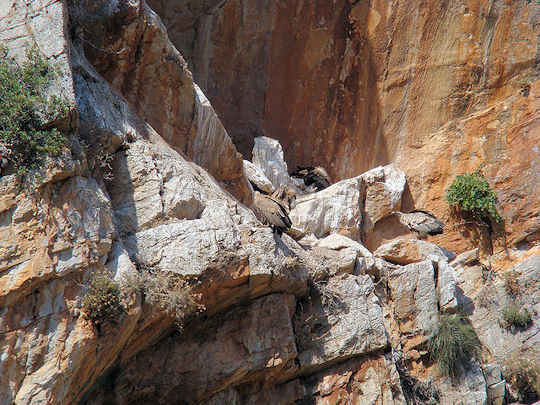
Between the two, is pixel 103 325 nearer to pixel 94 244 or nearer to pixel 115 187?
pixel 94 244

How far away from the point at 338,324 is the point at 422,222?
16.9ft

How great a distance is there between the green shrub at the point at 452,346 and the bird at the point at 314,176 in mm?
5441

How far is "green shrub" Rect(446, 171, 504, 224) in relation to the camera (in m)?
12.6

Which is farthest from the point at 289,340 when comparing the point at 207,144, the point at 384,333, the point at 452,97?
the point at 452,97

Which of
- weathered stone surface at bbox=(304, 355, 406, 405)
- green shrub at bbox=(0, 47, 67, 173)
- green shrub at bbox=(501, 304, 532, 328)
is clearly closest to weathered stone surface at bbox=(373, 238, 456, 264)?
green shrub at bbox=(501, 304, 532, 328)

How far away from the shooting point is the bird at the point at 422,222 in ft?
42.9

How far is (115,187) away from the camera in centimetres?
756

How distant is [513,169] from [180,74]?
8.16 metres

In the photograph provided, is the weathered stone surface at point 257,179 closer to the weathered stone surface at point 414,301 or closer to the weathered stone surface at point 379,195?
the weathered stone surface at point 379,195

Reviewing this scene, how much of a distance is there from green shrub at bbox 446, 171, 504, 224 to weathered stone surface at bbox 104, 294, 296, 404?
6.34 m

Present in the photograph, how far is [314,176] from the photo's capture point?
1448cm

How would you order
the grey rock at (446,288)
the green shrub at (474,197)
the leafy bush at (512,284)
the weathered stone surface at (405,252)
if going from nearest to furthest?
1. the grey rock at (446,288)
2. the leafy bush at (512,284)
3. the weathered stone surface at (405,252)
4. the green shrub at (474,197)

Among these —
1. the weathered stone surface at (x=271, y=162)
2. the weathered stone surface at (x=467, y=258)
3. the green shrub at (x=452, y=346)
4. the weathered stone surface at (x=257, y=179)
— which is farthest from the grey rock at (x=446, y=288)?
the weathered stone surface at (x=271, y=162)

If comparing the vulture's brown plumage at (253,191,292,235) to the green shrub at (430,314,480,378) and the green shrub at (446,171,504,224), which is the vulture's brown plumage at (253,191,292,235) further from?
the green shrub at (446,171,504,224)
